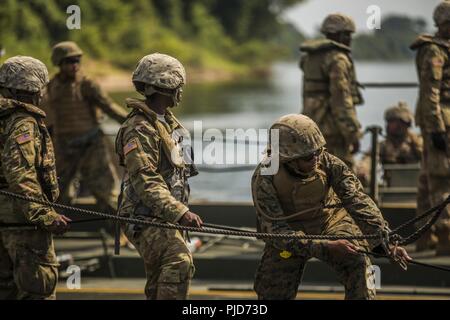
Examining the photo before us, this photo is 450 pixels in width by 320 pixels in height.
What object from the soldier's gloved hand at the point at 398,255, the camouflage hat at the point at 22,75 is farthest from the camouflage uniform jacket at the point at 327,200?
the camouflage hat at the point at 22,75

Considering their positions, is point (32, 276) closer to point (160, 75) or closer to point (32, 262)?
point (32, 262)

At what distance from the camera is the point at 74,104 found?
12758 millimetres

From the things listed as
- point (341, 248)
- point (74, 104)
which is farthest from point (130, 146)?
point (74, 104)

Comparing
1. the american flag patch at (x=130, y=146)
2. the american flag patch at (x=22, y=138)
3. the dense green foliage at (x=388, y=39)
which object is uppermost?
the dense green foliage at (x=388, y=39)

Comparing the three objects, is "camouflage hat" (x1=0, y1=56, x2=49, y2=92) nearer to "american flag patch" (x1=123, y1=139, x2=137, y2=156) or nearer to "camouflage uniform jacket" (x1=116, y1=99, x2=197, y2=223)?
"camouflage uniform jacket" (x1=116, y1=99, x2=197, y2=223)

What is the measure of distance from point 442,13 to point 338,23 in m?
1.04

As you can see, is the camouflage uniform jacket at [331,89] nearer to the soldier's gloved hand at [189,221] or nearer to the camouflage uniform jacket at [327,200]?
the camouflage uniform jacket at [327,200]

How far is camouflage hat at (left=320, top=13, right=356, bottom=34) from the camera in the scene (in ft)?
40.5

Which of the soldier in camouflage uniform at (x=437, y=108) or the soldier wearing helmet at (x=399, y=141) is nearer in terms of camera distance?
the soldier in camouflage uniform at (x=437, y=108)

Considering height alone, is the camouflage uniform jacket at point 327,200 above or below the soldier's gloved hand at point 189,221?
above

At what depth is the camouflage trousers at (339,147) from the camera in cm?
1245

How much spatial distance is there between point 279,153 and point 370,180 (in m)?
4.09

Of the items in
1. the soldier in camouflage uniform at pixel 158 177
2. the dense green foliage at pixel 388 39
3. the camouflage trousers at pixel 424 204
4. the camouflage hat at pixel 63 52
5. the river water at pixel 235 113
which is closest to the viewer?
the soldier in camouflage uniform at pixel 158 177
